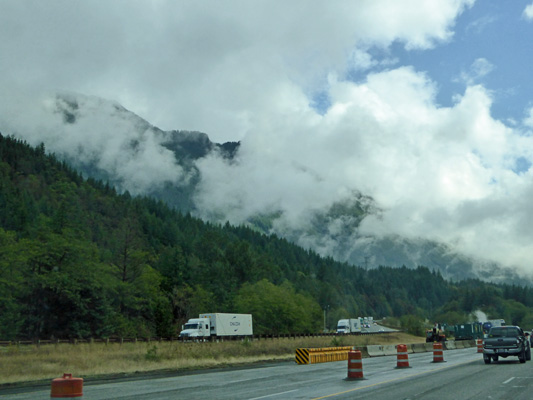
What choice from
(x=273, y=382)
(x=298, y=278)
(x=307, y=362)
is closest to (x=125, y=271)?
(x=307, y=362)

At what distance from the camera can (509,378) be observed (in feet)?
75.5

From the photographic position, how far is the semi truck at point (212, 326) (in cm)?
7394

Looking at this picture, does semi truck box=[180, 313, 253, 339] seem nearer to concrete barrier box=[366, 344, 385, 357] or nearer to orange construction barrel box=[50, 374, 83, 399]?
concrete barrier box=[366, 344, 385, 357]

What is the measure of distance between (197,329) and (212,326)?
235 cm

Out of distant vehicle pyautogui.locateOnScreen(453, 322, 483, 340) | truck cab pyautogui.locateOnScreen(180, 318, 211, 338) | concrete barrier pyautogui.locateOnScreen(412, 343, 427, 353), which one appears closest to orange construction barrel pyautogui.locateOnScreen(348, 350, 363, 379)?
concrete barrier pyautogui.locateOnScreen(412, 343, 427, 353)

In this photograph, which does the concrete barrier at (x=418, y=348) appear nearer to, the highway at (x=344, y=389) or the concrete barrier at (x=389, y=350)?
the concrete barrier at (x=389, y=350)

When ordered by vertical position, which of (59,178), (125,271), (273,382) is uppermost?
(59,178)

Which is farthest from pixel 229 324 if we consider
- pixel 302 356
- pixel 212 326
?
pixel 302 356

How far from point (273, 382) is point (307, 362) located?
1732 cm

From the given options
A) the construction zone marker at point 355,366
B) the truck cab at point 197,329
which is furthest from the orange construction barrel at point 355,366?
the truck cab at point 197,329

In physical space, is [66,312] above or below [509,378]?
above

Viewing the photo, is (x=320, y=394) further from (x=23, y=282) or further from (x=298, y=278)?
(x=298, y=278)

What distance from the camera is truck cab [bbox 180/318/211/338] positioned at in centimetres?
7338

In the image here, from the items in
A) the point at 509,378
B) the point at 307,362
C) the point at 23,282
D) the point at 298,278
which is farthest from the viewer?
the point at 298,278
